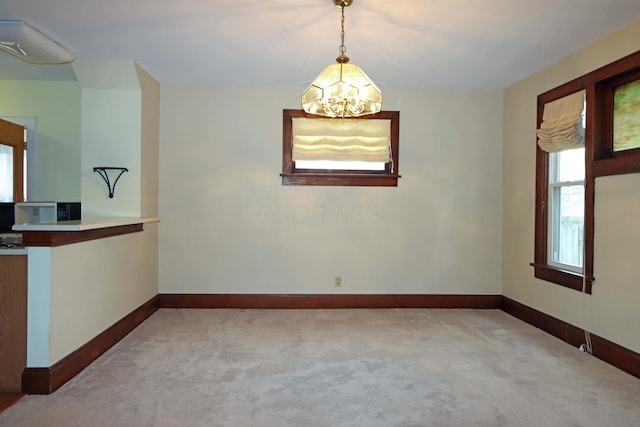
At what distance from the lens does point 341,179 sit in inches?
187

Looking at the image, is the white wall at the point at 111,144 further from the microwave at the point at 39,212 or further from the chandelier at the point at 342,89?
the chandelier at the point at 342,89

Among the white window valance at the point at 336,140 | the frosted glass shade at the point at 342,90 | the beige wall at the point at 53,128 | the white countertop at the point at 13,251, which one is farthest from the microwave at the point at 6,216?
the frosted glass shade at the point at 342,90

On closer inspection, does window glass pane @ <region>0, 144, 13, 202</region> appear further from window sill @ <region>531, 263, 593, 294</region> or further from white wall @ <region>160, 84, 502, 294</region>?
window sill @ <region>531, 263, 593, 294</region>

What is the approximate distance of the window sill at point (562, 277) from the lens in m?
3.46

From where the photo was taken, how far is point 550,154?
4.00 metres

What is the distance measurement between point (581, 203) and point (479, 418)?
7.13 feet

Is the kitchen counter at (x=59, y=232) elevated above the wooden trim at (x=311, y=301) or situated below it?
above

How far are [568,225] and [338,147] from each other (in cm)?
230

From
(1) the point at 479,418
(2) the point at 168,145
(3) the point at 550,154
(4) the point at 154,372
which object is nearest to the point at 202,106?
(2) the point at 168,145

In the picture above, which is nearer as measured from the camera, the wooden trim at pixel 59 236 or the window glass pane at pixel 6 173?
the wooden trim at pixel 59 236

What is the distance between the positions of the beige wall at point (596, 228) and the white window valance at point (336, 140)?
4.61 ft

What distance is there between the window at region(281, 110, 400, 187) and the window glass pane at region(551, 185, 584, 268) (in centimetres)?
158

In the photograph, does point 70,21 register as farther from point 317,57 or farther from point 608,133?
point 608,133

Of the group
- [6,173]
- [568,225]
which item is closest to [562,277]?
[568,225]
